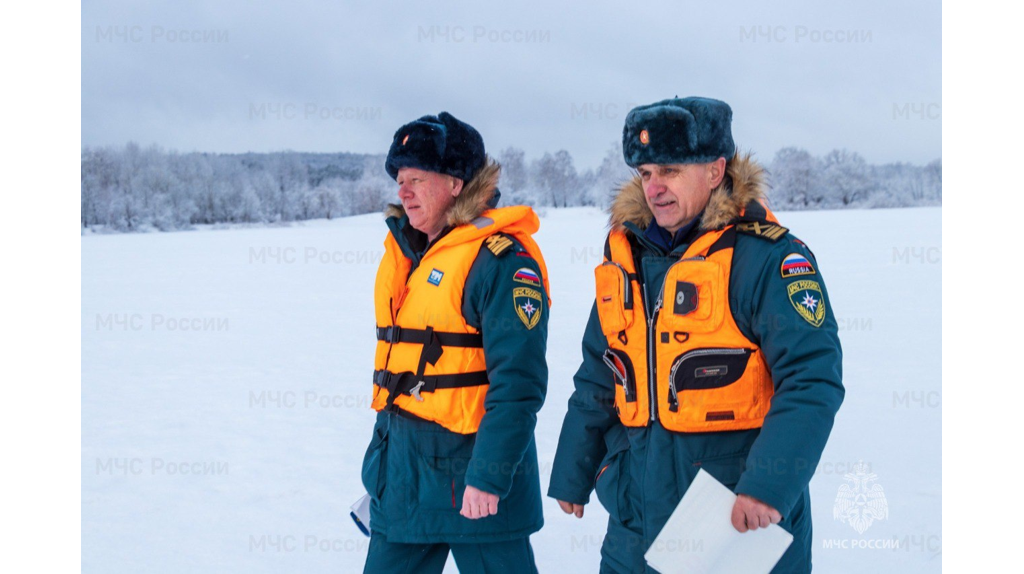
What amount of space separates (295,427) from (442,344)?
11.2 ft

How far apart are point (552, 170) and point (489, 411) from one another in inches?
1940

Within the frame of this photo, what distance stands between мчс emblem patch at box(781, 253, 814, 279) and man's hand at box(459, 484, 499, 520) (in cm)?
94

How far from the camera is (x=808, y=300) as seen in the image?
1.81m

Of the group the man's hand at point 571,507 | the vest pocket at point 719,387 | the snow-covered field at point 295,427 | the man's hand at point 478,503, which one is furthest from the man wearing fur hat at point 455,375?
the snow-covered field at point 295,427

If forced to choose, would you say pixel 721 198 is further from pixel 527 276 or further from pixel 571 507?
pixel 571 507

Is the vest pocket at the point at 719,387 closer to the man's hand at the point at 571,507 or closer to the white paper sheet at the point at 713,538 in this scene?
the white paper sheet at the point at 713,538

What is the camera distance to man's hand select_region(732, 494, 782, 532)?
175 centimetres

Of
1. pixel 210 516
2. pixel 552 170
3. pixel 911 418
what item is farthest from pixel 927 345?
pixel 552 170

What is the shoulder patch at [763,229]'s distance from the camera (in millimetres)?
1869

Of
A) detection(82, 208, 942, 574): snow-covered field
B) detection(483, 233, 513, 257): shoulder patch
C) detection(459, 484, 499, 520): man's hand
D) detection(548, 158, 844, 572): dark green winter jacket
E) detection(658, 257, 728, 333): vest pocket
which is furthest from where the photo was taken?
detection(82, 208, 942, 574): snow-covered field

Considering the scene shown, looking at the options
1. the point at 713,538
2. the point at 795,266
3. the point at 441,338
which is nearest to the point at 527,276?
the point at 441,338

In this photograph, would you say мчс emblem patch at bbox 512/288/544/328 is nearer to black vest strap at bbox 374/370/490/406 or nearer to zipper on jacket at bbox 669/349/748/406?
black vest strap at bbox 374/370/490/406

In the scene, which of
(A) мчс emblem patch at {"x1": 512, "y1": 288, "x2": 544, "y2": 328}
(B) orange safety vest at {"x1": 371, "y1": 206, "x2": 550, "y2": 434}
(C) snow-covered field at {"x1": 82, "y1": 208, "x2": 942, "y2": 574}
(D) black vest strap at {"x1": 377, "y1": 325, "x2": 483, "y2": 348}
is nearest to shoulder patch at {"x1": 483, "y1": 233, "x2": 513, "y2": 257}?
(B) orange safety vest at {"x1": 371, "y1": 206, "x2": 550, "y2": 434}

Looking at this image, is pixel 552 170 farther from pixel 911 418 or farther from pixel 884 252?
pixel 911 418
